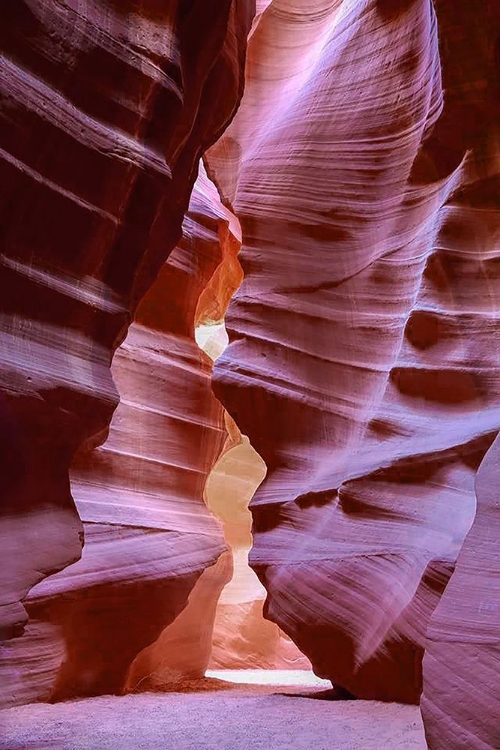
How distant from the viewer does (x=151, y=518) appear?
6867 mm

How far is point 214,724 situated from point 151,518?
8.74ft

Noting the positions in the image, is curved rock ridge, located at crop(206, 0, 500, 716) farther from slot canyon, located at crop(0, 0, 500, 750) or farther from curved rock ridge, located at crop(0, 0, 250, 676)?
curved rock ridge, located at crop(0, 0, 250, 676)

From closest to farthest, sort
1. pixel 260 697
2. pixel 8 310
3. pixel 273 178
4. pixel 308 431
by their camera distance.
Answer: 1. pixel 8 310
2. pixel 260 697
3. pixel 308 431
4. pixel 273 178

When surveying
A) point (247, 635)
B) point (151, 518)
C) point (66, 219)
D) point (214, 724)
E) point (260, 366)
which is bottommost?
point (247, 635)

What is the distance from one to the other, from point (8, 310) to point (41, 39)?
1.43 meters

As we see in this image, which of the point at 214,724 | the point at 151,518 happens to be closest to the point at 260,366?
the point at 151,518

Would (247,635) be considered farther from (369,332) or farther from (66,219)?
(66,219)

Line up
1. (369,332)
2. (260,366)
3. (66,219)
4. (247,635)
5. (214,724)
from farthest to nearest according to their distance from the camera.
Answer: (247,635), (260,366), (369,332), (214,724), (66,219)

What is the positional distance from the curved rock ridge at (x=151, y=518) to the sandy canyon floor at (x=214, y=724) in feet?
1.85

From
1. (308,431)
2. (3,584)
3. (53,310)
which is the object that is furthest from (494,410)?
(3,584)

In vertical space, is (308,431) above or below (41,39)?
below

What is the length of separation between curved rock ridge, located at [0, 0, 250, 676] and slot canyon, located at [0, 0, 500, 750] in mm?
17

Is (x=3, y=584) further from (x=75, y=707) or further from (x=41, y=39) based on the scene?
(x=41, y=39)

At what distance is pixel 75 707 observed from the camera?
207 inches
